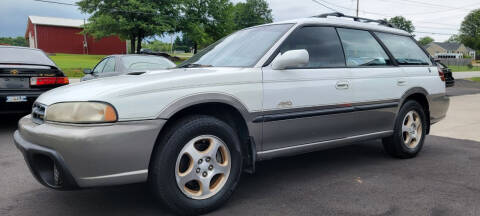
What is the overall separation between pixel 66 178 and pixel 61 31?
5773cm

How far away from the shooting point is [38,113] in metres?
2.97

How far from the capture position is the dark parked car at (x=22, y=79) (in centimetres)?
609

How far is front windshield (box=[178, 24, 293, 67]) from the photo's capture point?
11.5 ft

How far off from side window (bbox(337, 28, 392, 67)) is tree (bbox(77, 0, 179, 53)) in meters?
36.1

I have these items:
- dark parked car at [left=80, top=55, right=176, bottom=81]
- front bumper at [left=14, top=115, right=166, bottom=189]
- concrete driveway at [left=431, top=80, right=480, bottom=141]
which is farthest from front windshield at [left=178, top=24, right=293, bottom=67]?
concrete driveway at [left=431, top=80, right=480, bottom=141]

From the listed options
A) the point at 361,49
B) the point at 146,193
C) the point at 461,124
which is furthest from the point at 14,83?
the point at 461,124

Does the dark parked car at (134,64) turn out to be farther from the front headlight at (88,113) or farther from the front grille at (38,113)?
the front headlight at (88,113)


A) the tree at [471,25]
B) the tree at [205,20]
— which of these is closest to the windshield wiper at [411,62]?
the tree at [205,20]

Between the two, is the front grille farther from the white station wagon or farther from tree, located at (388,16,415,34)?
tree, located at (388,16,415,34)

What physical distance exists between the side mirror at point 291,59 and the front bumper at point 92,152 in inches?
45.2

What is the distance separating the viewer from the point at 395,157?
15.8 feet

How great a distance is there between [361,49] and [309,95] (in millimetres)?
1116

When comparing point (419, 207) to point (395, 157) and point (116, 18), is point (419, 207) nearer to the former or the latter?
point (395, 157)

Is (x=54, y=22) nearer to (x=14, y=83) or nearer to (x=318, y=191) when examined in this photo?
(x=14, y=83)
